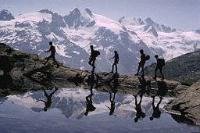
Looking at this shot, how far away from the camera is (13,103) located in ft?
124

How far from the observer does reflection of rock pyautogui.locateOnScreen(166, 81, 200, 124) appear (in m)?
34.8

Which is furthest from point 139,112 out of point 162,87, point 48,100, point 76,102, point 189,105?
point 162,87

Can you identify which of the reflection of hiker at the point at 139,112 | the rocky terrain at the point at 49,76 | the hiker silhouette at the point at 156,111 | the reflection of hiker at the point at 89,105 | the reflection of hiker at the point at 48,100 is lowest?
the hiker silhouette at the point at 156,111

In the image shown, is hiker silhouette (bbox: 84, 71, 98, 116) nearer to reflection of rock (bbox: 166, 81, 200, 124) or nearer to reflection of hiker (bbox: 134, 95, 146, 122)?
reflection of hiker (bbox: 134, 95, 146, 122)

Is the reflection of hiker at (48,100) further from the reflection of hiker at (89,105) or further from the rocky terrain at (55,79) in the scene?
the reflection of hiker at (89,105)

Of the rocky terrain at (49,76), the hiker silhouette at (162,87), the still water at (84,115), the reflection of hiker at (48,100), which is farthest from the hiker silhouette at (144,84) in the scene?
the reflection of hiker at (48,100)

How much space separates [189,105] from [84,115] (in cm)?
1088

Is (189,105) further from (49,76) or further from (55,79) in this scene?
(49,76)

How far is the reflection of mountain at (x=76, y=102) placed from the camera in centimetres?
3553

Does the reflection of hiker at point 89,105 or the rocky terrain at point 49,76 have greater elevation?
the rocky terrain at point 49,76

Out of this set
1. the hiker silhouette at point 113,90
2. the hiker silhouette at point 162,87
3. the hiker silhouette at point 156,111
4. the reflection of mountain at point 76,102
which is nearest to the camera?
Answer: the hiker silhouette at point 156,111

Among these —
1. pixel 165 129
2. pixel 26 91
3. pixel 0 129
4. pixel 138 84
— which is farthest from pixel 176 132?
pixel 138 84

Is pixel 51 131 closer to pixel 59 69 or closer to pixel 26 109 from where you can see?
pixel 26 109

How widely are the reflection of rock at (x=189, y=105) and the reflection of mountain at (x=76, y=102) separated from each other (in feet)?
8.45
